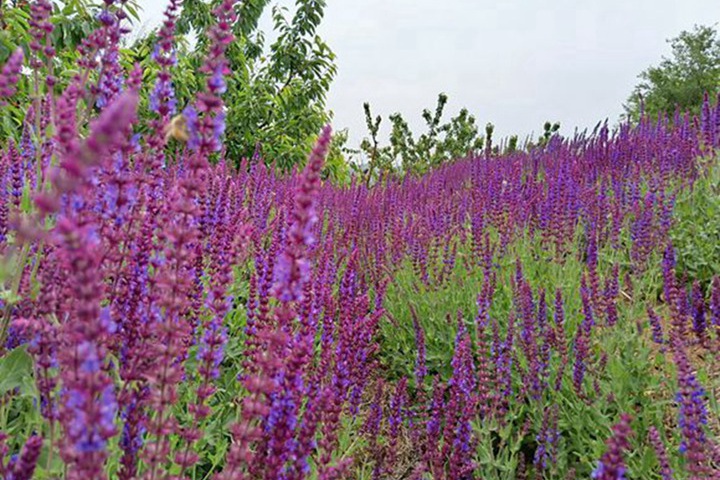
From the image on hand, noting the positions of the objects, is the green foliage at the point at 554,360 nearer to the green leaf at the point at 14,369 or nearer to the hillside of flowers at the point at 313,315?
the hillside of flowers at the point at 313,315

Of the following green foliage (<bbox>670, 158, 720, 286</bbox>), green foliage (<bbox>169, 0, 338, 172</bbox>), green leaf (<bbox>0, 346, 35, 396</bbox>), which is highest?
green foliage (<bbox>169, 0, 338, 172</bbox>)

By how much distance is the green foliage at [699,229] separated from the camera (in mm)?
4379

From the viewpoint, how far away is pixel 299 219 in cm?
98

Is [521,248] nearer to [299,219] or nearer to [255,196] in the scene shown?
[255,196]

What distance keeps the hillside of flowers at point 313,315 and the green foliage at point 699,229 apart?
3cm

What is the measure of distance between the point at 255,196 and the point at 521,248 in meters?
2.15

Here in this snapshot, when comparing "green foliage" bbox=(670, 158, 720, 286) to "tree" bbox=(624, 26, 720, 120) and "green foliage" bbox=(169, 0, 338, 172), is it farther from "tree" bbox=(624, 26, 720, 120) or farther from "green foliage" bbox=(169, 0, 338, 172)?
"tree" bbox=(624, 26, 720, 120)

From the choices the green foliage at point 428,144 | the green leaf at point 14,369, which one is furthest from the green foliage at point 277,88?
the green leaf at point 14,369

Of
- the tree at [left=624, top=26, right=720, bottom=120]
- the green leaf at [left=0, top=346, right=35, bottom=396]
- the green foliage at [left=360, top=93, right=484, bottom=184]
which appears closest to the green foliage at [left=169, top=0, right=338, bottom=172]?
the green foliage at [left=360, top=93, right=484, bottom=184]

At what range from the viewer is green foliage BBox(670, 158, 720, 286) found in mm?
4379

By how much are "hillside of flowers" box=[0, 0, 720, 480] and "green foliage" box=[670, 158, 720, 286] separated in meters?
0.03

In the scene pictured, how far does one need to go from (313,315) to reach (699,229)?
3692 mm

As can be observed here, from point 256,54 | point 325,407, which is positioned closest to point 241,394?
point 325,407

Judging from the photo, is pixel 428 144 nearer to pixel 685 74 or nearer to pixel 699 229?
pixel 699 229
